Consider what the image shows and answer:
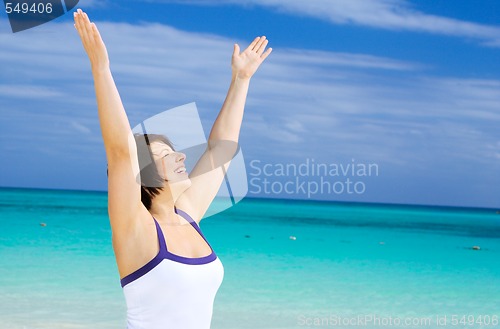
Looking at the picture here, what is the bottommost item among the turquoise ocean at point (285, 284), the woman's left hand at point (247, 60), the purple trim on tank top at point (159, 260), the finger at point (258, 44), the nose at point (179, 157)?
the turquoise ocean at point (285, 284)

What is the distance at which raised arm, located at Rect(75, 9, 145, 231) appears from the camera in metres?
1.99

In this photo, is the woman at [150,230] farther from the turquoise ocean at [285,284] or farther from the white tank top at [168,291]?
the turquoise ocean at [285,284]

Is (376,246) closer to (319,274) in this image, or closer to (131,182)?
(319,274)

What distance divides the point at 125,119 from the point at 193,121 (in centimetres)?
63

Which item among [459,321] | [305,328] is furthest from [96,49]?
[459,321]

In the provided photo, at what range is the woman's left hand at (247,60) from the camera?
9.66 ft

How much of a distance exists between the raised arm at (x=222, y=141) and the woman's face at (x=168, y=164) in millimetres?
299

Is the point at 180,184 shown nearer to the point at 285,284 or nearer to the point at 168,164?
the point at 168,164

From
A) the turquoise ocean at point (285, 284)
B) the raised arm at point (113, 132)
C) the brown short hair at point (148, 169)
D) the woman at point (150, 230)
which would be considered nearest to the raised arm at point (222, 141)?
the woman at point (150, 230)

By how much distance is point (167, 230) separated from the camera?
7.70 ft

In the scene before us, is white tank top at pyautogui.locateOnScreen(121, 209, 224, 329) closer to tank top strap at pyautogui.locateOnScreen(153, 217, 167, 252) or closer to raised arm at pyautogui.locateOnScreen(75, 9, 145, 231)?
tank top strap at pyautogui.locateOnScreen(153, 217, 167, 252)

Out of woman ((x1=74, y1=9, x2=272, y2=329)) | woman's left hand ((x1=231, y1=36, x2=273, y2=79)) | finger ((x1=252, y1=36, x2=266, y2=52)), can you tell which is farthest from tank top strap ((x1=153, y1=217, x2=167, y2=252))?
finger ((x1=252, y1=36, x2=266, y2=52))

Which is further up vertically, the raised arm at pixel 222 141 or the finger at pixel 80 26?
the finger at pixel 80 26

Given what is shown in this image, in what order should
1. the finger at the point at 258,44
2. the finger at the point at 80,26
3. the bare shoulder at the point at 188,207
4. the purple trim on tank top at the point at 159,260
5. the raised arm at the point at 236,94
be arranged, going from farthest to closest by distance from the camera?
the finger at the point at 258,44, the raised arm at the point at 236,94, the bare shoulder at the point at 188,207, the purple trim on tank top at the point at 159,260, the finger at the point at 80,26
